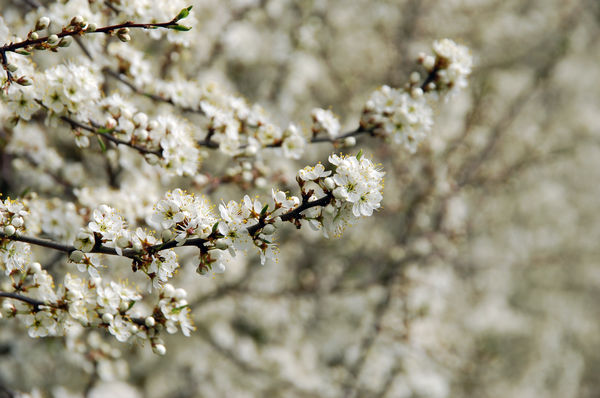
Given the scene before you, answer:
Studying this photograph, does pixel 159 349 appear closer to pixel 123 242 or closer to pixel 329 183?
pixel 123 242

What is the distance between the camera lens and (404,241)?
542 cm

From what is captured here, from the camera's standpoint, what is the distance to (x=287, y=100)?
6.71 m

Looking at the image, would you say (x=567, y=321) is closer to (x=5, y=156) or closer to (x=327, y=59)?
(x=327, y=59)

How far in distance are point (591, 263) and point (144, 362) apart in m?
9.13

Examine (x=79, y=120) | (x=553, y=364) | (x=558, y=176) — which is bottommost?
(x=79, y=120)

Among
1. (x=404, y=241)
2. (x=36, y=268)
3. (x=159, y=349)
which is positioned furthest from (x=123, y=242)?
(x=404, y=241)

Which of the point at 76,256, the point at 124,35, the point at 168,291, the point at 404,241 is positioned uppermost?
the point at 404,241

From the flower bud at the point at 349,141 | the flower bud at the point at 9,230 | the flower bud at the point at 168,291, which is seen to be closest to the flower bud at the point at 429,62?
the flower bud at the point at 349,141

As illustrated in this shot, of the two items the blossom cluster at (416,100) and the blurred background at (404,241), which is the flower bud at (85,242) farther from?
the blossom cluster at (416,100)

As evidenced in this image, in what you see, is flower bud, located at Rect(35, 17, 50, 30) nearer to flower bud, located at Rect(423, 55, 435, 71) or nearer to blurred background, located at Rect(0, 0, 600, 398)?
blurred background, located at Rect(0, 0, 600, 398)

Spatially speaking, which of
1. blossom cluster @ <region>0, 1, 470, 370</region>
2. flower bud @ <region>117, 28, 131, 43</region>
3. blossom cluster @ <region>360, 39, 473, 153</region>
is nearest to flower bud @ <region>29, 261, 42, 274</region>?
blossom cluster @ <region>0, 1, 470, 370</region>

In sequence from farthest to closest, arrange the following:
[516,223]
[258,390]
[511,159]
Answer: [516,223]
[511,159]
[258,390]

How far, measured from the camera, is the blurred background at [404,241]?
5.30 metres

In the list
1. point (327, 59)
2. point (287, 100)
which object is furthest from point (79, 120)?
point (327, 59)
